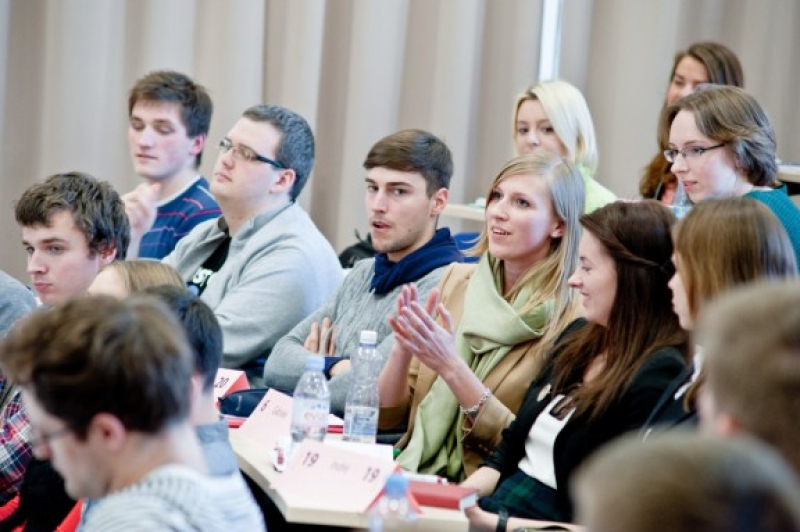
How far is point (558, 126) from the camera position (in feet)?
15.3

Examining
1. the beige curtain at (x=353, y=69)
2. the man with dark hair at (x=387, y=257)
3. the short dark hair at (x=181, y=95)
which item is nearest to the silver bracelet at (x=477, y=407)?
the man with dark hair at (x=387, y=257)

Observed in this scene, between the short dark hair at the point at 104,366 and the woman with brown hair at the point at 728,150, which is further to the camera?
the woman with brown hair at the point at 728,150

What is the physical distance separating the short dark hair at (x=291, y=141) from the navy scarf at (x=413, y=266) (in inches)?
32.1

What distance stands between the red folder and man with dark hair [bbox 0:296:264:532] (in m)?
0.94

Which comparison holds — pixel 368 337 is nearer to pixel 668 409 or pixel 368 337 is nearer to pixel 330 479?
pixel 330 479

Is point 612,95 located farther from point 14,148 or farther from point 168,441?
point 168,441

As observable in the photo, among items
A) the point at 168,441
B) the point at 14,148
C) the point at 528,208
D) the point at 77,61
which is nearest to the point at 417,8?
the point at 77,61

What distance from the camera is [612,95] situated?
566 cm

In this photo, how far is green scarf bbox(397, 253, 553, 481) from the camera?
3.25 metres

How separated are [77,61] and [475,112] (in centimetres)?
189

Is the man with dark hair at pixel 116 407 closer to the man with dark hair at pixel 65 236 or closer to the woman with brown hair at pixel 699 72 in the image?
the man with dark hair at pixel 65 236

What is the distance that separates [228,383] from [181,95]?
1.96 meters

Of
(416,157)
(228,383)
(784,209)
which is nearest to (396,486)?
(228,383)

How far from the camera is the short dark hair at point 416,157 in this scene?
12.5 ft
